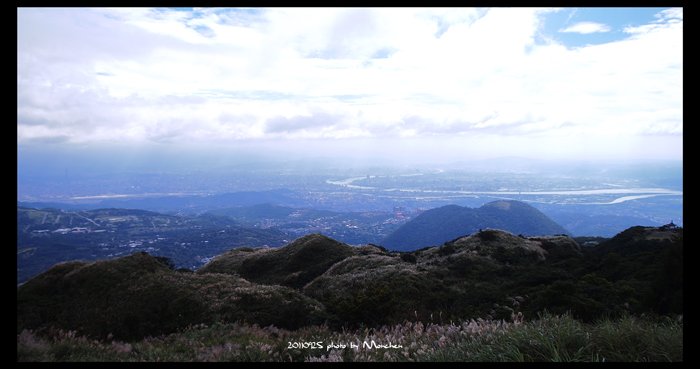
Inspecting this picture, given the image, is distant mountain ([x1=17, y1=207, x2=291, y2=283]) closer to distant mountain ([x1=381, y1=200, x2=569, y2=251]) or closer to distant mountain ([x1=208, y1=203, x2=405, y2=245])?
distant mountain ([x1=208, y1=203, x2=405, y2=245])

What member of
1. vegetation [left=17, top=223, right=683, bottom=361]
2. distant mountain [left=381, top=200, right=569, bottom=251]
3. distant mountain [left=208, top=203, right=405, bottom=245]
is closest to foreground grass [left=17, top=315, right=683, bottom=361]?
vegetation [left=17, top=223, right=683, bottom=361]

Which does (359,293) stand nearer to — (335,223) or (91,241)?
(91,241)

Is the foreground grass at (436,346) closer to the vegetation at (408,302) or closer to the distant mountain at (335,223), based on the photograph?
the vegetation at (408,302)

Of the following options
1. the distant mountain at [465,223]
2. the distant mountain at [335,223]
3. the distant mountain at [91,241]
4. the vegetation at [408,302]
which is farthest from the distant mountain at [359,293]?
the distant mountain at [465,223]

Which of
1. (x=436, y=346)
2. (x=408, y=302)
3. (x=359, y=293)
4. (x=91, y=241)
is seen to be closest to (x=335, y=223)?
(x=91, y=241)
